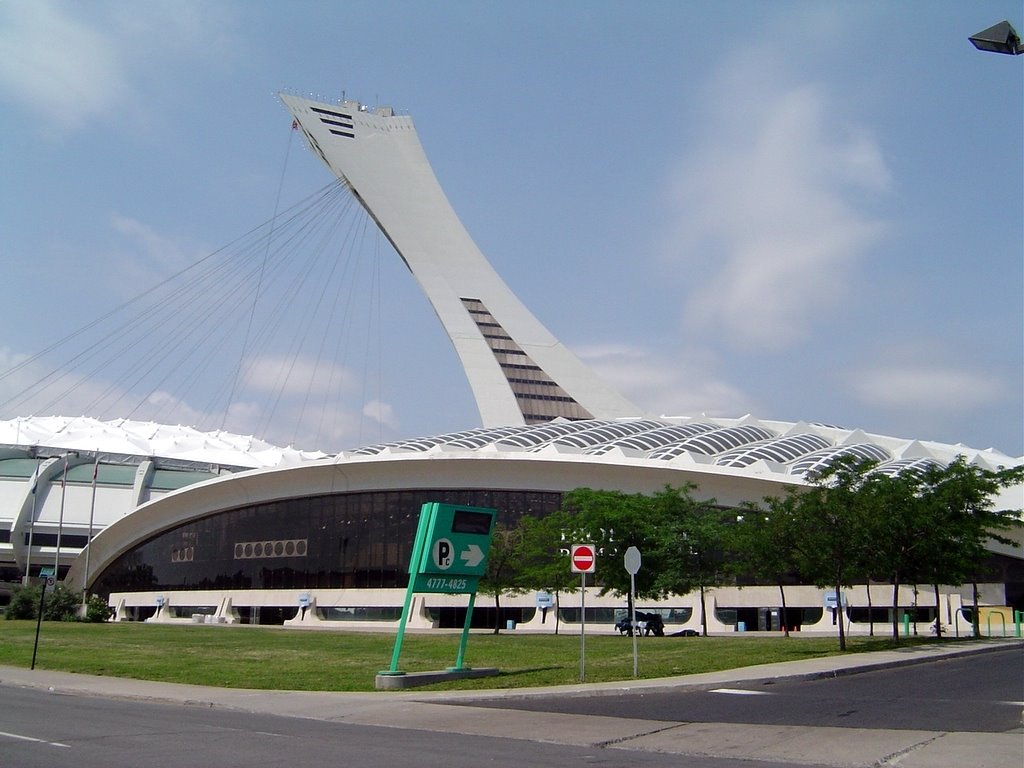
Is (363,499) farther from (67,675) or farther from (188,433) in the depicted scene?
(188,433)

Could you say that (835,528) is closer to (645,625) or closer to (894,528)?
(894,528)

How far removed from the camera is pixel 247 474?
6309cm

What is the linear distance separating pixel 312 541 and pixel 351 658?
35714 millimetres

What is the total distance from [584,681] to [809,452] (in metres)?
43.0

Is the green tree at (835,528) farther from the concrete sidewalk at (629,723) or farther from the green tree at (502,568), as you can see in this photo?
the green tree at (502,568)

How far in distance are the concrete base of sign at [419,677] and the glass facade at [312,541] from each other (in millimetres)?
34299

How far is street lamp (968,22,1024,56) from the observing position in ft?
30.0

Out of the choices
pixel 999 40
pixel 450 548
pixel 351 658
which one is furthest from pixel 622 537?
pixel 999 40

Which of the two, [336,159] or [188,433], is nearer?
[336,159]

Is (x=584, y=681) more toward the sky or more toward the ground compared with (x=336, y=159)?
more toward the ground

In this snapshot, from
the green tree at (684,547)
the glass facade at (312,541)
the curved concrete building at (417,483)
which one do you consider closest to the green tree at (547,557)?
the curved concrete building at (417,483)

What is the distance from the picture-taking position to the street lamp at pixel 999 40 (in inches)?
360

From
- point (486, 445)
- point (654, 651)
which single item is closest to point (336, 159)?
point (486, 445)

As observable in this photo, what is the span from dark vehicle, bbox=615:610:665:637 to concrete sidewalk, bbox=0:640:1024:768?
17734mm
